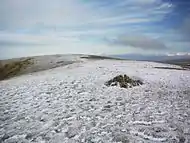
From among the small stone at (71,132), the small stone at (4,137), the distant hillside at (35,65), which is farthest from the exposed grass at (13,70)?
the small stone at (71,132)

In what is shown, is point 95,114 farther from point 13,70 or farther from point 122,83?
point 13,70

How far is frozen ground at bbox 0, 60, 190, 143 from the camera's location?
891 centimetres

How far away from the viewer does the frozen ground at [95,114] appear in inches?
351

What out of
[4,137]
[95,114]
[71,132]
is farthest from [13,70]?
[71,132]

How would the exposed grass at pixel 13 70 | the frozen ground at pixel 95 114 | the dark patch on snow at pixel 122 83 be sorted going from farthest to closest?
the exposed grass at pixel 13 70, the dark patch on snow at pixel 122 83, the frozen ground at pixel 95 114

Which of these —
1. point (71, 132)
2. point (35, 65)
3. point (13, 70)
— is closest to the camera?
point (71, 132)

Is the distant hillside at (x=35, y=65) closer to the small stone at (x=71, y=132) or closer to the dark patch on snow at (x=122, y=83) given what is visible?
the dark patch on snow at (x=122, y=83)

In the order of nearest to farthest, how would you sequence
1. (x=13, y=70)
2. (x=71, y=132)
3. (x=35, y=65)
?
(x=71, y=132)
(x=35, y=65)
(x=13, y=70)

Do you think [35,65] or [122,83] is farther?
[35,65]

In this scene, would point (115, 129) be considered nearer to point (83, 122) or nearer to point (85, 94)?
point (83, 122)

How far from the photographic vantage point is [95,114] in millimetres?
11391

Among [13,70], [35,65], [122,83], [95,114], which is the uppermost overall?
[35,65]

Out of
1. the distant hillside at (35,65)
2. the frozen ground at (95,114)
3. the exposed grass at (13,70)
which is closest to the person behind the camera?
the frozen ground at (95,114)

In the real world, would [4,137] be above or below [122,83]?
below
